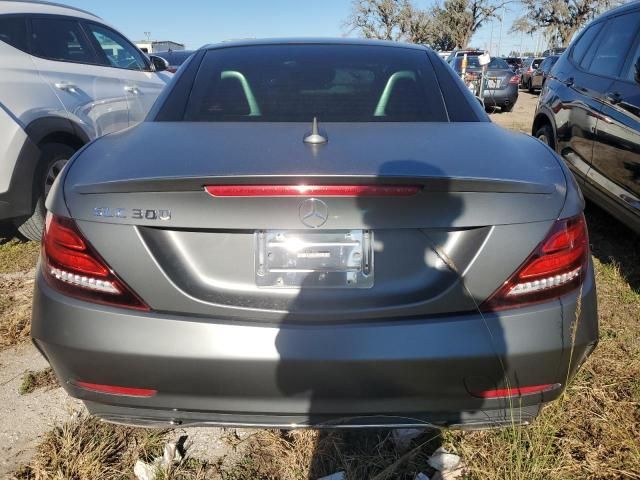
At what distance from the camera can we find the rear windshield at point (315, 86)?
2236 mm

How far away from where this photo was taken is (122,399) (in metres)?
1.58

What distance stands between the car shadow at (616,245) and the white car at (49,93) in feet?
13.5

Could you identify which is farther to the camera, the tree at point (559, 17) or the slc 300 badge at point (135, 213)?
the tree at point (559, 17)

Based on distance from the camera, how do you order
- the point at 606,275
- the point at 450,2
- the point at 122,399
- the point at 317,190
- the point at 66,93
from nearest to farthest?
the point at 317,190
the point at 122,399
the point at 606,275
the point at 66,93
the point at 450,2

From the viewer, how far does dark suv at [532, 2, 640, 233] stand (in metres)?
3.20

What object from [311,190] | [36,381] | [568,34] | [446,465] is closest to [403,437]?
[446,465]

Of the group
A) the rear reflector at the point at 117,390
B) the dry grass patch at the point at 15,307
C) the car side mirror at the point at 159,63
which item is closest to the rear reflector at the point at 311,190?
the rear reflector at the point at 117,390

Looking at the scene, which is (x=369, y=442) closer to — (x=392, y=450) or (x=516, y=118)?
(x=392, y=450)

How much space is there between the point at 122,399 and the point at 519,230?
1.27 meters

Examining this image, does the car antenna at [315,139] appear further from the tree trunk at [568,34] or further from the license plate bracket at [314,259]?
the tree trunk at [568,34]

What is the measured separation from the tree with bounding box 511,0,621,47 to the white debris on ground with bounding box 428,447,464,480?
148 ft

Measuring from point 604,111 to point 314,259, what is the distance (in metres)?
3.06

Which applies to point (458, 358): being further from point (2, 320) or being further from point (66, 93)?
point (66, 93)

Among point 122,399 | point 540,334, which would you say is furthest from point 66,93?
point 540,334
